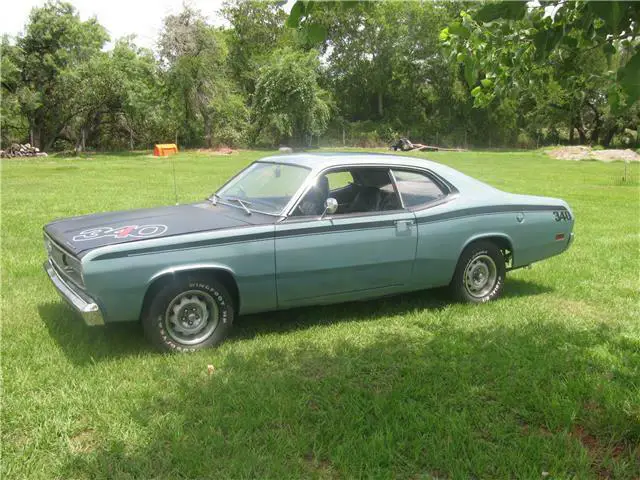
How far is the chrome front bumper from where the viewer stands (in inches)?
165

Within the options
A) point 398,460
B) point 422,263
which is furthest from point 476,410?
point 422,263

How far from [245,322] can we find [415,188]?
78.7 inches

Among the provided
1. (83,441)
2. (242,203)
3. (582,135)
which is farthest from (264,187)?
(582,135)

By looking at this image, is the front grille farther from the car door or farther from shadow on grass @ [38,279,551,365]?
the car door

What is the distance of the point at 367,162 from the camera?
5578 mm

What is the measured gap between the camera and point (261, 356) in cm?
459

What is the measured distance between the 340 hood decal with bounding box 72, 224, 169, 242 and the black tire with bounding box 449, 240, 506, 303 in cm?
280

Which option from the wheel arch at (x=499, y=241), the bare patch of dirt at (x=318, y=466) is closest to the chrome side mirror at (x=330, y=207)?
the wheel arch at (x=499, y=241)

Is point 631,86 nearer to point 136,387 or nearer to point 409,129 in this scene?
point 136,387

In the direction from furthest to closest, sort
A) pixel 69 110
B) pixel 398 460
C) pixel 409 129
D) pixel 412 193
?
pixel 409 129 < pixel 69 110 < pixel 412 193 < pixel 398 460

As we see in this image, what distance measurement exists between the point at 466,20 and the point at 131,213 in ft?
11.3

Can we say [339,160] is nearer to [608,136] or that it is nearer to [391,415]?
[391,415]

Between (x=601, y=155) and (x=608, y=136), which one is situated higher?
(x=608, y=136)

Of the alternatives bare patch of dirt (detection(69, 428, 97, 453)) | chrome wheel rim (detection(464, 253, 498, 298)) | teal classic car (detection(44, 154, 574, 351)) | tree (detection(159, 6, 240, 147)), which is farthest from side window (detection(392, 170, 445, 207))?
tree (detection(159, 6, 240, 147))
